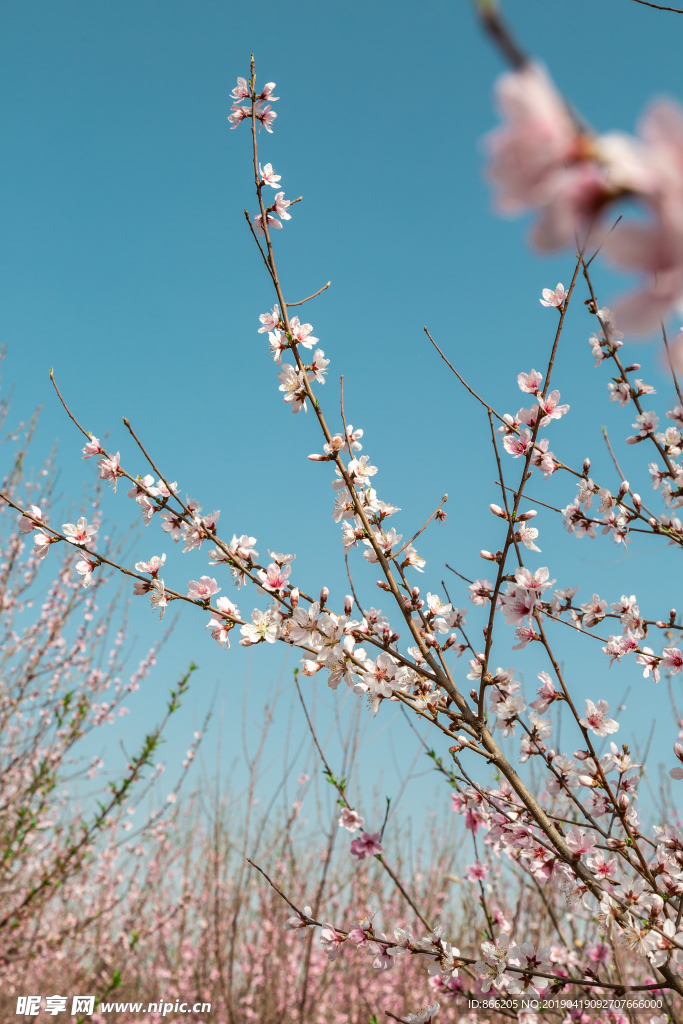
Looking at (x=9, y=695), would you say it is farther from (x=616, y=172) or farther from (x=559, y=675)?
(x=616, y=172)

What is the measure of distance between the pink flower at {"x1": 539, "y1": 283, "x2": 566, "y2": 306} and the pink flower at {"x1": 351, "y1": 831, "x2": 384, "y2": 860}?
2.54 meters

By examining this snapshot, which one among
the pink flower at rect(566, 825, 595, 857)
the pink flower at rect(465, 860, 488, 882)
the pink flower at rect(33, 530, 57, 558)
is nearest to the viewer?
the pink flower at rect(566, 825, 595, 857)

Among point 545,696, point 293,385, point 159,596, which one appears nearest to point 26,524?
point 159,596

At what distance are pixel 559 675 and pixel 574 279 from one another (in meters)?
1.46

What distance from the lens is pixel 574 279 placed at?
222 centimetres

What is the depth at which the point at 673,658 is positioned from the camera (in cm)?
271

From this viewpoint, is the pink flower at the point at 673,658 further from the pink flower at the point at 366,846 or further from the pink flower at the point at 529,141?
the pink flower at the point at 529,141

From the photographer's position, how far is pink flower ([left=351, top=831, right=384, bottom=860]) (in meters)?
2.76

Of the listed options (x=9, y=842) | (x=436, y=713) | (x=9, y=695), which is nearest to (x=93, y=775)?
(x=9, y=695)

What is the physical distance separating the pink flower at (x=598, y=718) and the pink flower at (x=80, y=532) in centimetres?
207

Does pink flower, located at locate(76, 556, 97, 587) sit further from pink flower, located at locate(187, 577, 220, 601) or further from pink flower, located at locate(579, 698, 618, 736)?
pink flower, located at locate(579, 698, 618, 736)

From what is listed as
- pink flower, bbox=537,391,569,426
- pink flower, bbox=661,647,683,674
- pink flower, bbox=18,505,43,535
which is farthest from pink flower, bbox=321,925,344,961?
pink flower, bbox=537,391,569,426

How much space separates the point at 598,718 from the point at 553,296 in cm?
182

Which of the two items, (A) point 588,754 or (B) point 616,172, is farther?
(A) point 588,754
